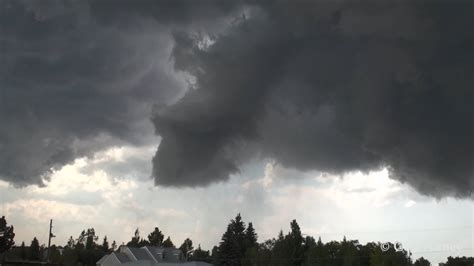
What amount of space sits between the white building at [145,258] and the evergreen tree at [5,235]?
18.8m

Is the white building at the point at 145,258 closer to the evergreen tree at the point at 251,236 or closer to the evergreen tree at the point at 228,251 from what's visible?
the evergreen tree at the point at 228,251

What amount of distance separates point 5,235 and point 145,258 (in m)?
29.1

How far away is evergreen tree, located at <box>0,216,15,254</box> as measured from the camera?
10062 cm

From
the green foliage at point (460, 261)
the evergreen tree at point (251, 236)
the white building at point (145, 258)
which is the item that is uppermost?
the evergreen tree at point (251, 236)

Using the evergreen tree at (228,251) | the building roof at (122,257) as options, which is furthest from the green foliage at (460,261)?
the building roof at (122,257)

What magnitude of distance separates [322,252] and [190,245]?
7586cm

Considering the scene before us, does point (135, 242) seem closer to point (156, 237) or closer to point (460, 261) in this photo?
point (156, 237)

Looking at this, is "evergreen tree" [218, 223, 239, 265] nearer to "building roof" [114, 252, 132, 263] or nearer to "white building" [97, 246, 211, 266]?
"white building" [97, 246, 211, 266]

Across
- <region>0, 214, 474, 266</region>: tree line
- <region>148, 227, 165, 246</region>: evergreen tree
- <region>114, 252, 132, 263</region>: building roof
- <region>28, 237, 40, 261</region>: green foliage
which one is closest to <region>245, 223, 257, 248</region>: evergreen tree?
<region>0, 214, 474, 266</region>: tree line

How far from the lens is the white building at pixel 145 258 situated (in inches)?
3994

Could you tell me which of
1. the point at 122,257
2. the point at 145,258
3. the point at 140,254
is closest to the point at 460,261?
the point at 145,258

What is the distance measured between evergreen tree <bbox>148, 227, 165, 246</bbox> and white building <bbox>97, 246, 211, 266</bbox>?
55647 millimetres

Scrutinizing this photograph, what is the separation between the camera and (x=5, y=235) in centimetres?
10356

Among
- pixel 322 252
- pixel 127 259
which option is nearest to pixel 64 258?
pixel 127 259
